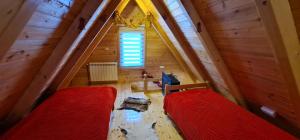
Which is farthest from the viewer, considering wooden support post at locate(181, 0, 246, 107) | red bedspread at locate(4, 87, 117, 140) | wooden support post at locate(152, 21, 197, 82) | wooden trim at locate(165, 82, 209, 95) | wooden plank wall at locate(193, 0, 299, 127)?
wooden support post at locate(152, 21, 197, 82)

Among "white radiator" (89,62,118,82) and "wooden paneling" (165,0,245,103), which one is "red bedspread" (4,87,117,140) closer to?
"wooden paneling" (165,0,245,103)

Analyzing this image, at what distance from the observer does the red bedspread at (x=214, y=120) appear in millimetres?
1845

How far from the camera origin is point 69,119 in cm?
211

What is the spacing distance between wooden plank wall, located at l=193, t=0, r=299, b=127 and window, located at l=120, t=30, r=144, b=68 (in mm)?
2728

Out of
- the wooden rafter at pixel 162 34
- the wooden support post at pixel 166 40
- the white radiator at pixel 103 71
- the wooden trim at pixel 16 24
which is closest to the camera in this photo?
the wooden trim at pixel 16 24

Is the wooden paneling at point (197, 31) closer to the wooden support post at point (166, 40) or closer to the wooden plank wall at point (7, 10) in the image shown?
the wooden support post at point (166, 40)

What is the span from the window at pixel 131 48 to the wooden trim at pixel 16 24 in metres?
3.63

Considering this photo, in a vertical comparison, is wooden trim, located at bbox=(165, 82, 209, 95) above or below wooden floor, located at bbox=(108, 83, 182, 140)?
above

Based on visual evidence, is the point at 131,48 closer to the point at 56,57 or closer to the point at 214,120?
the point at 56,57

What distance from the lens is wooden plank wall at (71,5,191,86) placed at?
15.0 feet

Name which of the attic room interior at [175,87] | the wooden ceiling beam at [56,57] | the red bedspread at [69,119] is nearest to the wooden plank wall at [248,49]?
the attic room interior at [175,87]

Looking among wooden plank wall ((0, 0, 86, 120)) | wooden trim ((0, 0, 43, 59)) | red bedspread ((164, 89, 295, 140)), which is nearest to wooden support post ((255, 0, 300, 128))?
red bedspread ((164, 89, 295, 140))

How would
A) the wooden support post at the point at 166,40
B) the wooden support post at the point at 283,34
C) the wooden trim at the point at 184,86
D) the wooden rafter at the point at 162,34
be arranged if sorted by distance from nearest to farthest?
the wooden support post at the point at 283,34, the wooden trim at the point at 184,86, the wooden rafter at the point at 162,34, the wooden support post at the point at 166,40

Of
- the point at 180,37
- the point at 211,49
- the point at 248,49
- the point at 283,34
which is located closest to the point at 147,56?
the point at 180,37
